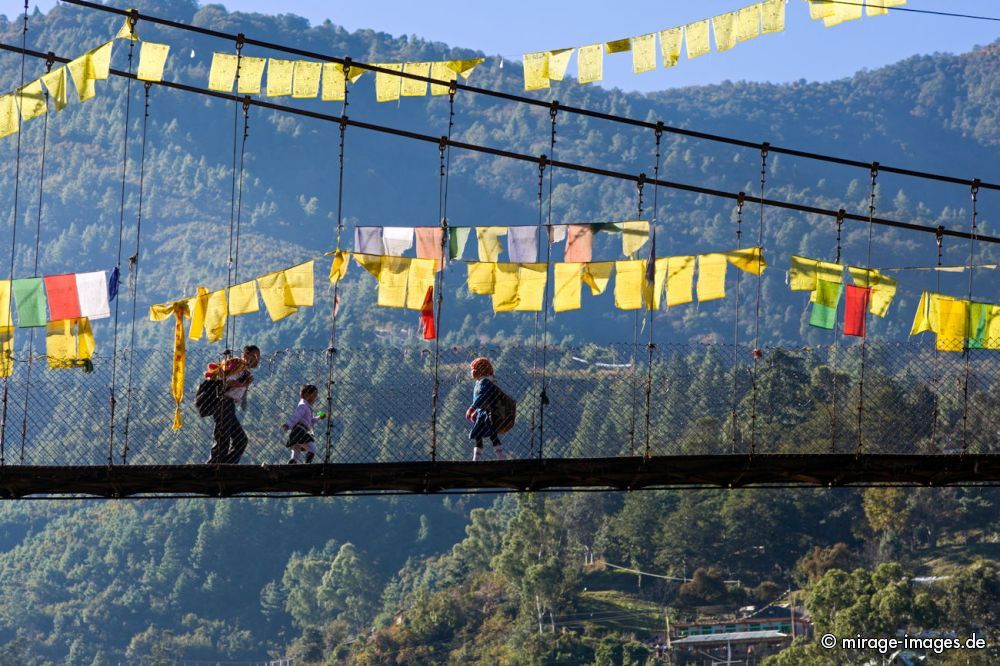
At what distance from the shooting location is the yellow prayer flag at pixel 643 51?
1869cm

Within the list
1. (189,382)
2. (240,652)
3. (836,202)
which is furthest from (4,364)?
(836,202)

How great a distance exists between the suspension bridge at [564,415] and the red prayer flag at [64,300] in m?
0.68

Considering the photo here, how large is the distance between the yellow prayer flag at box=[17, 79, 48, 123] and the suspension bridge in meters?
0.40

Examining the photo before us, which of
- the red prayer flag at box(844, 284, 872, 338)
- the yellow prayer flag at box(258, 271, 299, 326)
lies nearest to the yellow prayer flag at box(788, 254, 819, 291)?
the red prayer flag at box(844, 284, 872, 338)

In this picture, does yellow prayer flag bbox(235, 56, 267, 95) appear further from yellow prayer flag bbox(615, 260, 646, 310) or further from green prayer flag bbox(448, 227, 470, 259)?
yellow prayer flag bbox(615, 260, 646, 310)

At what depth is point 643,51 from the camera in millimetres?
18797

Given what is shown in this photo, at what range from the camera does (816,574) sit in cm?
5516

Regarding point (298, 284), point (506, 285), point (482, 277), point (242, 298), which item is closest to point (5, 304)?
point (242, 298)

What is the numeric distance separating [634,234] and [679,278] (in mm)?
652

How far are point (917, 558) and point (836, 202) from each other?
124775 mm

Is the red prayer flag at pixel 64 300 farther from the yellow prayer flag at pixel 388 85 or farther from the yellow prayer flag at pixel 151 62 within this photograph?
the yellow prayer flag at pixel 388 85

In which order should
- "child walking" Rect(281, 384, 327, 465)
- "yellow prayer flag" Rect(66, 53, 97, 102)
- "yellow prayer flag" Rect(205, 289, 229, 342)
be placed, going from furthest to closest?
"yellow prayer flag" Rect(205, 289, 229, 342), "child walking" Rect(281, 384, 327, 465), "yellow prayer flag" Rect(66, 53, 97, 102)

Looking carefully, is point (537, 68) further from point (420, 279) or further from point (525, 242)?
point (420, 279)

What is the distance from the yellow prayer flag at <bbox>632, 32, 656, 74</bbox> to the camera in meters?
18.7
